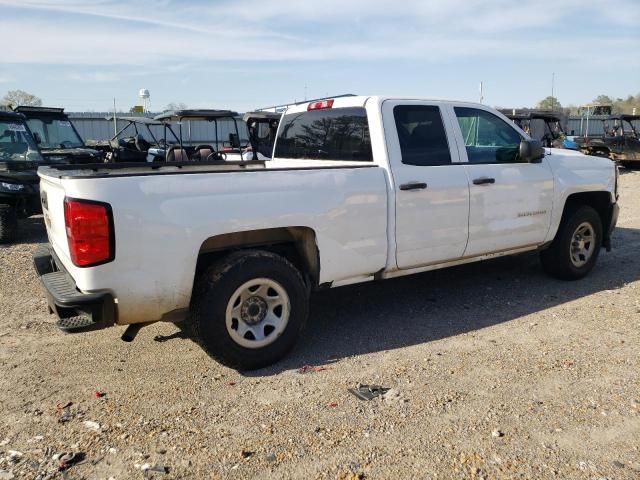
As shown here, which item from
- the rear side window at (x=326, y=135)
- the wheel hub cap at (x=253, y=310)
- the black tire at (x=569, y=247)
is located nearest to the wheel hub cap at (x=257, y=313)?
the wheel hub cap at (x=253, y=310)

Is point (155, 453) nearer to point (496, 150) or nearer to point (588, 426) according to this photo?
point (588, 426)

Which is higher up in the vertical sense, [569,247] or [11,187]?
[11,187]

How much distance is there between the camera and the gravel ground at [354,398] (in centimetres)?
294

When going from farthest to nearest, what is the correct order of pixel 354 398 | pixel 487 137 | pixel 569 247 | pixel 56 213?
pixel 569 247
pixel 487 137
pixel 56 213
pixel 354 398

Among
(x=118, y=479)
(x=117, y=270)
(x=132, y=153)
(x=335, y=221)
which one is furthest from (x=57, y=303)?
(x=132, y=153)

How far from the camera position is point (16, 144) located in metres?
9.88

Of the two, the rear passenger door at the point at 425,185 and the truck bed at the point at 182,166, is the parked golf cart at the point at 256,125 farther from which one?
the rear passenger door at the point at 425,185

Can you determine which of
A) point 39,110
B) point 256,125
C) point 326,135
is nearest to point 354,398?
point 326,135

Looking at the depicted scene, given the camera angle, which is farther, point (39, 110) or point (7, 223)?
point (39, 110)

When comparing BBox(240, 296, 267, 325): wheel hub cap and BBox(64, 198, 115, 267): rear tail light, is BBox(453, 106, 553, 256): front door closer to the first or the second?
BBox(240, 296, 267, 325): wheel hub cap

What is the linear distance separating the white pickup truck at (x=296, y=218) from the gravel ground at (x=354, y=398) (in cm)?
47

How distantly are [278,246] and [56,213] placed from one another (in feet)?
5.21

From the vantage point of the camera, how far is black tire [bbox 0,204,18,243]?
838cm

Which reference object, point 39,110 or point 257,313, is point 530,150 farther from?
point 39,110
